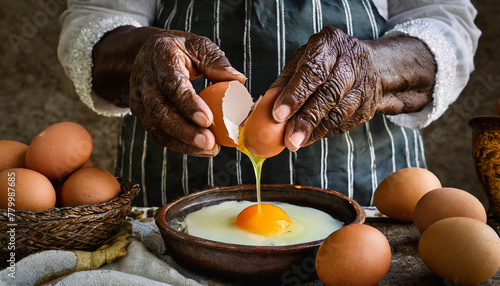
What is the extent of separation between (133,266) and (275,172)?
2.24 ft

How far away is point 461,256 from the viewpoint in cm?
74

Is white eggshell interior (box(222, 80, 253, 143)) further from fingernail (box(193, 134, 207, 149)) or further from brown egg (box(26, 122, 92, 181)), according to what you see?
brown egg (box(26, 122, 92, 181))

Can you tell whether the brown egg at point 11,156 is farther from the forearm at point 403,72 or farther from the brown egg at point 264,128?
the forearm at point 403,72

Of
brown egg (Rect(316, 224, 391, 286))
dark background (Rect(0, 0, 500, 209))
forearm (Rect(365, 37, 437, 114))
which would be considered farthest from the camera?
dark background (Rect(0, 0, 500, 209))

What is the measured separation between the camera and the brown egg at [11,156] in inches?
41.5

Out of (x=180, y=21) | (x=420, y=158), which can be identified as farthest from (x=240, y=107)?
(x=420, y=158)

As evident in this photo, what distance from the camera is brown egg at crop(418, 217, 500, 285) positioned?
0.73 meters

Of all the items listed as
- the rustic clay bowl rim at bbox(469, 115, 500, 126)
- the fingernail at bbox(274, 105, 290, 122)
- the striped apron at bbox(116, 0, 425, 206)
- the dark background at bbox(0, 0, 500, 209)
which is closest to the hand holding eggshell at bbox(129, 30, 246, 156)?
the fingernail at bbox(274, 105, 290, 122)

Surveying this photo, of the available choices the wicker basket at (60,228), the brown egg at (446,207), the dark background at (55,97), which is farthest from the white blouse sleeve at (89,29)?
the dark background at (55,97)

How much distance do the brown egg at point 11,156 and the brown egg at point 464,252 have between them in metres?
0.95

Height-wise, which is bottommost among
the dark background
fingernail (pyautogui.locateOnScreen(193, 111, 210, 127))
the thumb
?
the dark background

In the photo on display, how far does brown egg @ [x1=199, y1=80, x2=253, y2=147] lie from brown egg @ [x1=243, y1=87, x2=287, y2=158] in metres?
0.04

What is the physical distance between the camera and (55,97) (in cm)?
328

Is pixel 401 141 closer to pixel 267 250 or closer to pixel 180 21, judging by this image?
pixel 180 21
